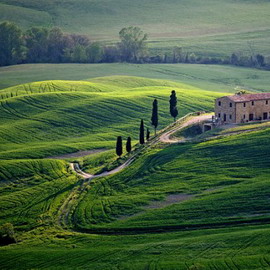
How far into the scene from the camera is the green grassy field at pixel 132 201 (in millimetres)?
61969

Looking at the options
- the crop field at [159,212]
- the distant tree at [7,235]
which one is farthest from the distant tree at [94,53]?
the distant tree at [7,235]

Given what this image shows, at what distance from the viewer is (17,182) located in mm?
86875

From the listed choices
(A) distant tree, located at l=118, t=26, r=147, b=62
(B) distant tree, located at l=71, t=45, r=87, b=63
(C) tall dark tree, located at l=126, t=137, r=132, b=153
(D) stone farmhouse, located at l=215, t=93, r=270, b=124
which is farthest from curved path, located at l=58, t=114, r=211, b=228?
(A) distant tree, located at l=118, t=26, r=147, b=62

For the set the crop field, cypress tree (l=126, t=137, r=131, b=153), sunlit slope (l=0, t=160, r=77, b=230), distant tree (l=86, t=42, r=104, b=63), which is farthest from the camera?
distant tree (l=86, t=42, r=104, b=63)

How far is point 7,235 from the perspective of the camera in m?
70.4

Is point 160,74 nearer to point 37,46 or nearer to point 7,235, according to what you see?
point 37,46

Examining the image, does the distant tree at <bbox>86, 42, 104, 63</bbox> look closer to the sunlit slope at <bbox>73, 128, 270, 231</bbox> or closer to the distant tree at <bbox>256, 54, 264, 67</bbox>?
the distant tree at <bbox>256, 54, 264, 67</bbox>

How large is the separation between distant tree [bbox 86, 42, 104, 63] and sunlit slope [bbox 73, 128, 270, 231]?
96.0 m

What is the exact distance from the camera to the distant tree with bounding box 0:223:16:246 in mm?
70125

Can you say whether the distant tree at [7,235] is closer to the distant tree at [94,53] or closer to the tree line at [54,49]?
the tree line at [54,49]

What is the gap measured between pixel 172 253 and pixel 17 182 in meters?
30.9

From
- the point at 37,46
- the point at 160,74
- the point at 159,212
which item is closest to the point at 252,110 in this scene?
the point at 159,212

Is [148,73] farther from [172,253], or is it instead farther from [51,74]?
[172,253]

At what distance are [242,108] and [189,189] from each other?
72.0 ft
